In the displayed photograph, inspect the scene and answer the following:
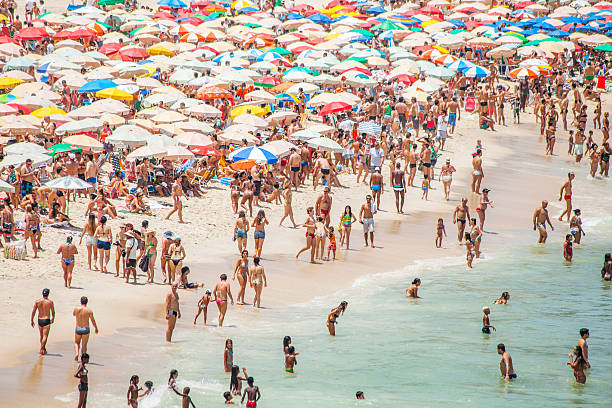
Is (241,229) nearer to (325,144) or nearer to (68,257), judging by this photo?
(68,257)

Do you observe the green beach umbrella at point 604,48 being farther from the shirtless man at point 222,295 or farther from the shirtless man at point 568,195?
the shirtless man at point 222,295

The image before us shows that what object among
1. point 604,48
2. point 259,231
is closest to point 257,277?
point 259,231

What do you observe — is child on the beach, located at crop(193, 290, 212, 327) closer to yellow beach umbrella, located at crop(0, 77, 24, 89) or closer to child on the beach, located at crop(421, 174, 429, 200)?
child on the beach, located at crop(421, 174, 429, 200)

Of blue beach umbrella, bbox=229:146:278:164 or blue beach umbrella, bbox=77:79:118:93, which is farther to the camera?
blue beach umbrella, bbox=77:79:118:93

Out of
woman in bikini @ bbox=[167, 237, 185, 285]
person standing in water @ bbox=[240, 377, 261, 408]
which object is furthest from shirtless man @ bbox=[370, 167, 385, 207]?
person standing in water @ bbox=[240, 377, 261, 408]

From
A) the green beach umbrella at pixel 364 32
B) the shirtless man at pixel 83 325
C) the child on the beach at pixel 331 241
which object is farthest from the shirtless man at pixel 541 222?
the green beach umbrella at pixel 364 32

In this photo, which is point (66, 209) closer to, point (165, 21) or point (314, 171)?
point (314, 171)
